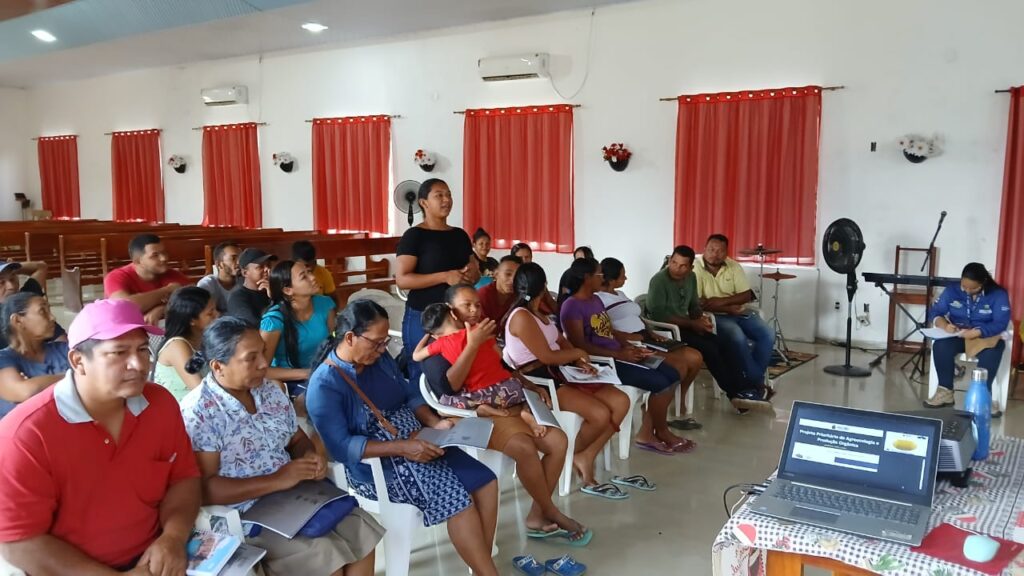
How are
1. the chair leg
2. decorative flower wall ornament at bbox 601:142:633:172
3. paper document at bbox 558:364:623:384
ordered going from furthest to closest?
decorative flower wall ornament at bbox 601:142:633:172 < paper document at bbox 558:364:623:384 < the chair leg

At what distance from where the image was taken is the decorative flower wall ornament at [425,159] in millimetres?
9055

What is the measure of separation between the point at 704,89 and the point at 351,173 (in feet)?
15.2

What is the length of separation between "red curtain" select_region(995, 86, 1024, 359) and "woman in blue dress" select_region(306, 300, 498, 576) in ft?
16.3

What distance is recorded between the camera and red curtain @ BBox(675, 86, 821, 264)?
6746mm

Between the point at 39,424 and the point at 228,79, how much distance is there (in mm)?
10337

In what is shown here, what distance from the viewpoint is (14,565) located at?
1567 mm

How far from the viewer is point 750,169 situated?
7000 millimetres

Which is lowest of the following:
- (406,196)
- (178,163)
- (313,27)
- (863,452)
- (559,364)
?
(559,364)

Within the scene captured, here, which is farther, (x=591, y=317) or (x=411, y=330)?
(x=591, y=317)

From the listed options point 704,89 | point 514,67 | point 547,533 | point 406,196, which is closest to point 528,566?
point 547,533

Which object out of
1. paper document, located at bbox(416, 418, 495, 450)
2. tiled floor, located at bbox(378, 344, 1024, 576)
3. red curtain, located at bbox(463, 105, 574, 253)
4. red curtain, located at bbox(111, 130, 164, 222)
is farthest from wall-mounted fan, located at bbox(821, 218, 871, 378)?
red curtain, located at bbox(111, 130, 164, 222)

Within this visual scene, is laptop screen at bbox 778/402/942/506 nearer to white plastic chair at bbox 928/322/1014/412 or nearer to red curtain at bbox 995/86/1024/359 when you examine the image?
white plastic chair at bbox 928/322/1014/412

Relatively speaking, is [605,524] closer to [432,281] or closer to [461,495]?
[461,495]

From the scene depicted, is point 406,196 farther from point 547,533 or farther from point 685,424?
point 547,533
